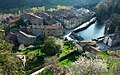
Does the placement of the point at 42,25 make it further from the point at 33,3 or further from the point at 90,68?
the point at 33,3

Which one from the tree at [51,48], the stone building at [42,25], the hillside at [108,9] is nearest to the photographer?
the tree at [51,48]

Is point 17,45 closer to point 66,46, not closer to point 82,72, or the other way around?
point 66,46

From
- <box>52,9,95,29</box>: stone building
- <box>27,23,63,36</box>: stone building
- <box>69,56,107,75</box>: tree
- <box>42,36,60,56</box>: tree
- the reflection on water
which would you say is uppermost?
<box>69,56,107,75</box>: tree

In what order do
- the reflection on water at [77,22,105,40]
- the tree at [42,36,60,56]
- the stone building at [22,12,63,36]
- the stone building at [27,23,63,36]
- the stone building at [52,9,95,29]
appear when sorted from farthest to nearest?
the stone building at [52,9,95,29]
the reflection on water at [77,22,105,40]
the stone building at [22,12,63,36]
the stone building at [27,23,63,36]
the tree at [42,36,60,56]

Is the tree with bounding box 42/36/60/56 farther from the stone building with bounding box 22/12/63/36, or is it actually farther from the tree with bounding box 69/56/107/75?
the tree with bounding box 69/56/107/75

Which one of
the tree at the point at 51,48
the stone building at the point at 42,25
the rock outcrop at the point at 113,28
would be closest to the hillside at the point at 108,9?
the rock outcrop at the point at 113,28

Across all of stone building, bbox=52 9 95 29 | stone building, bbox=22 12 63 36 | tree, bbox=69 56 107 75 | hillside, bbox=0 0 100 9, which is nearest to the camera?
tree, bbox=69 56 107 75

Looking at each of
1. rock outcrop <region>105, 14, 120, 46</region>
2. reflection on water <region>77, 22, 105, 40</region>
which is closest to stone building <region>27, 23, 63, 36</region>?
reflection on water <region>77, 22, 105, 40</region>

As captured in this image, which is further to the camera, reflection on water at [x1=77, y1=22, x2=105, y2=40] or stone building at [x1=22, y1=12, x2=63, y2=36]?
reflection on water at [x1=77, y1=22, x2=105, y2=40]

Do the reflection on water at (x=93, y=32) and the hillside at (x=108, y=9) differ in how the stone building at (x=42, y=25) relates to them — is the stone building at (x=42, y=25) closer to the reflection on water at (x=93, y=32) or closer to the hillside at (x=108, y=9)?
the reflection on water at (x=93, y=32)

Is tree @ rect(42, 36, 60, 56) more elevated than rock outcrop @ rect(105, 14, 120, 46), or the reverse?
tree @ rect(42, 36, 60, 56)
